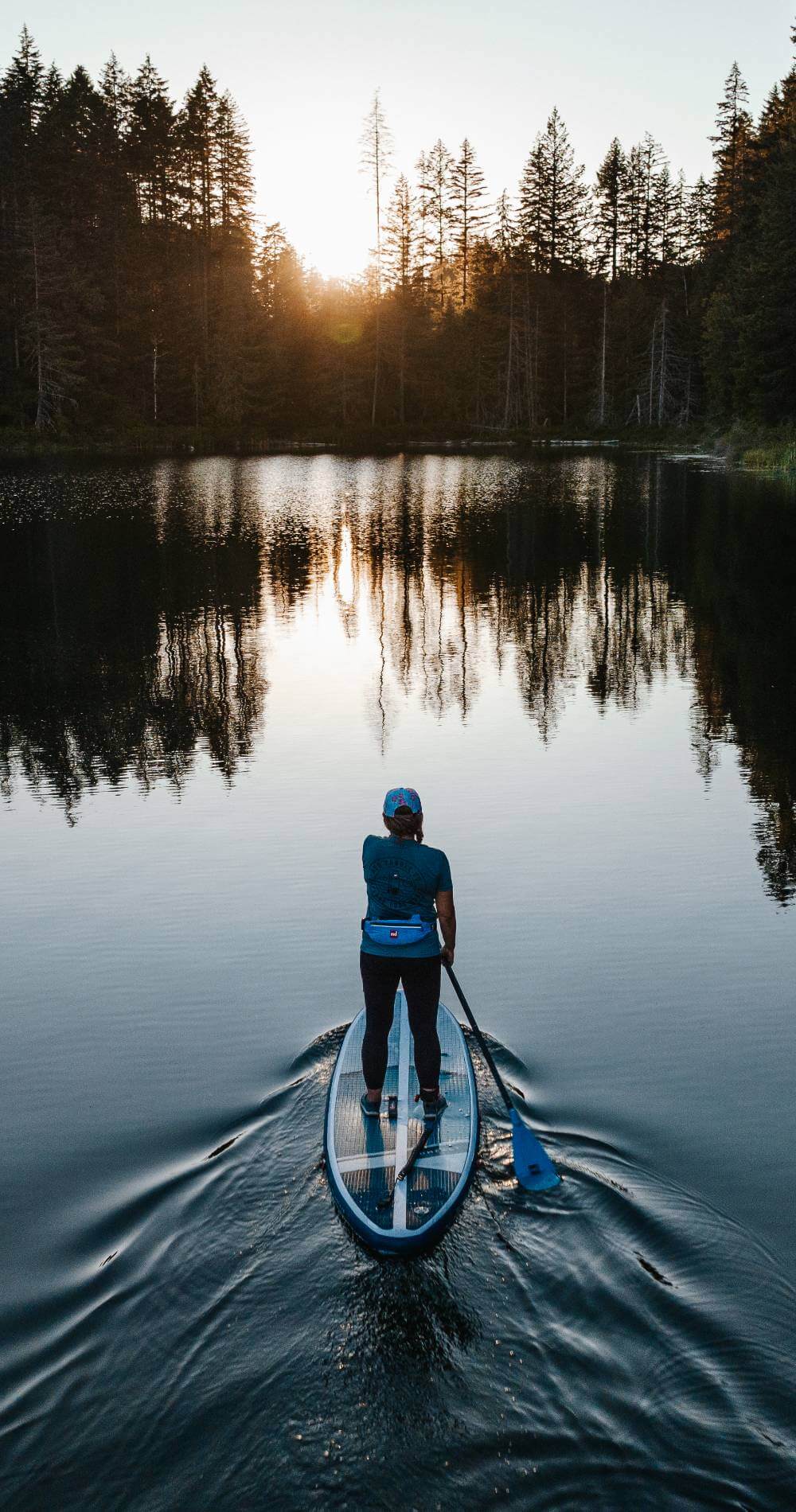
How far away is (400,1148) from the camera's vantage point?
655 cm

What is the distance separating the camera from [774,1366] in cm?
529

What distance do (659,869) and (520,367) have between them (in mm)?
89900

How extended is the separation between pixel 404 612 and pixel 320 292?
81603 mm

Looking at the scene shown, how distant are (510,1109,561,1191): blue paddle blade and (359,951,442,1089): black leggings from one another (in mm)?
664

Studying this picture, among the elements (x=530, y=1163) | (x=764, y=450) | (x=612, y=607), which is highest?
(x=764, y=450)

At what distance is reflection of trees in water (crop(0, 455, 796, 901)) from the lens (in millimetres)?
17328

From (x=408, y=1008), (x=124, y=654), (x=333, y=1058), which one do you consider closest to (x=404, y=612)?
(x=124, y=654)

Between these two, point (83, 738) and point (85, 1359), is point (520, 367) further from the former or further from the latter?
point (85, 1359)

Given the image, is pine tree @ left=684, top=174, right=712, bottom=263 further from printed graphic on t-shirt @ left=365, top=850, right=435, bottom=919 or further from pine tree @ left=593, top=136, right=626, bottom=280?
printed graphic on t-shirt @ left=365, top=850, right=435, bottom=919

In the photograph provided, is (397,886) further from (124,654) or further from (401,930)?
(124,654)

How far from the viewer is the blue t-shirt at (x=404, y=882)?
671 cm

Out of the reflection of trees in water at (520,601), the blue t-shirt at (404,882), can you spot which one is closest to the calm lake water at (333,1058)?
the reflection of trees in water at (520,601)

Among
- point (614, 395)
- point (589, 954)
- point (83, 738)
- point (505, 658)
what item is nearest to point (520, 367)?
point (614, 395)

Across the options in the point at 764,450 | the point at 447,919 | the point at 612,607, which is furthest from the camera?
the point at 764,450
